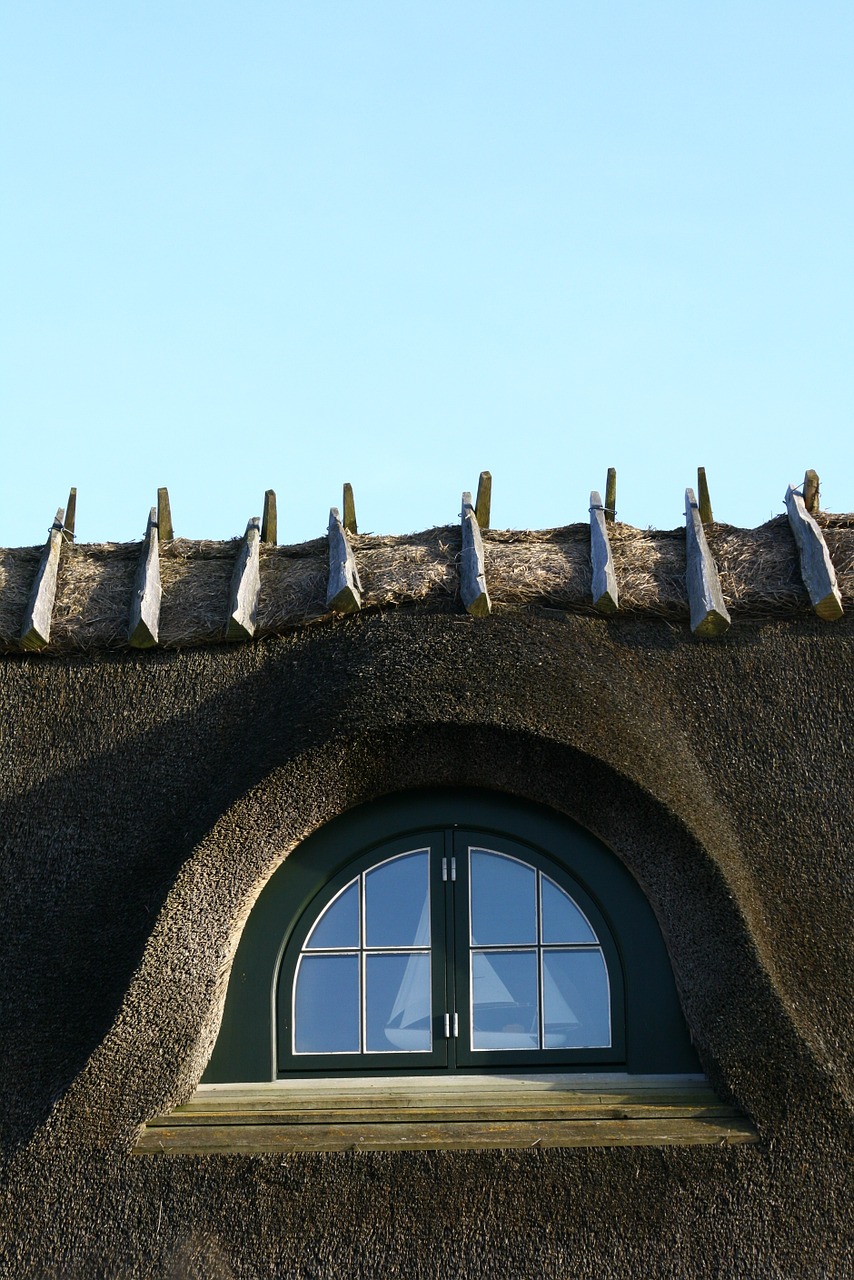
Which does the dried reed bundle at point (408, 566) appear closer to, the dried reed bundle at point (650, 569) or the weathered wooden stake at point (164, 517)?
the dried reed bundle at point (650, 569)

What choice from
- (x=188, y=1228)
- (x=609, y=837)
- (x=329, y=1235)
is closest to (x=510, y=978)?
(x=609, y=837)

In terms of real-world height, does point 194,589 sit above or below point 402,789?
above


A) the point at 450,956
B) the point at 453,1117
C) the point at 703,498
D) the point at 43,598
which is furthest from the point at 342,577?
the point at 453,1117

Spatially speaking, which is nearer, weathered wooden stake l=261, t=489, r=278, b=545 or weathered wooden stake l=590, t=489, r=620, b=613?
weathered wooden stake l=590, t=489, r=620, b=613

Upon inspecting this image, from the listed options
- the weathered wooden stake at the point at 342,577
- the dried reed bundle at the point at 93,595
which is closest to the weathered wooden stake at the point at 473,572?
the weathered wooden stake at the point at 342,577

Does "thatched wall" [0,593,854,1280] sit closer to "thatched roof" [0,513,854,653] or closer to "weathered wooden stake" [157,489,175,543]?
"thatched roof" [0,513,854,653]

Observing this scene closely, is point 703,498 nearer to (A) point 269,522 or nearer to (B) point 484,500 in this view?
(B) point 484,500

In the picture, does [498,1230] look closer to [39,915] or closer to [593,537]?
[39,915]

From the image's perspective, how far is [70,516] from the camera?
4.90 m

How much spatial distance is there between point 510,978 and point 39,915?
1472mm

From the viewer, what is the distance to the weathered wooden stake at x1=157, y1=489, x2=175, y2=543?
16.2 ft

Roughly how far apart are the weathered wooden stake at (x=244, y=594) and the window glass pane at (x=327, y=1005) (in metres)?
1.08

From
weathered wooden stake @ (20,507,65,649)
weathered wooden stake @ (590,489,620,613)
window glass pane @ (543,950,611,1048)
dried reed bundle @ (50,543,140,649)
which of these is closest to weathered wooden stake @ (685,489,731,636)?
weathered wooden stake @ (590,489,620,613)

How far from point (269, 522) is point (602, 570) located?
A: 56.7 inches
